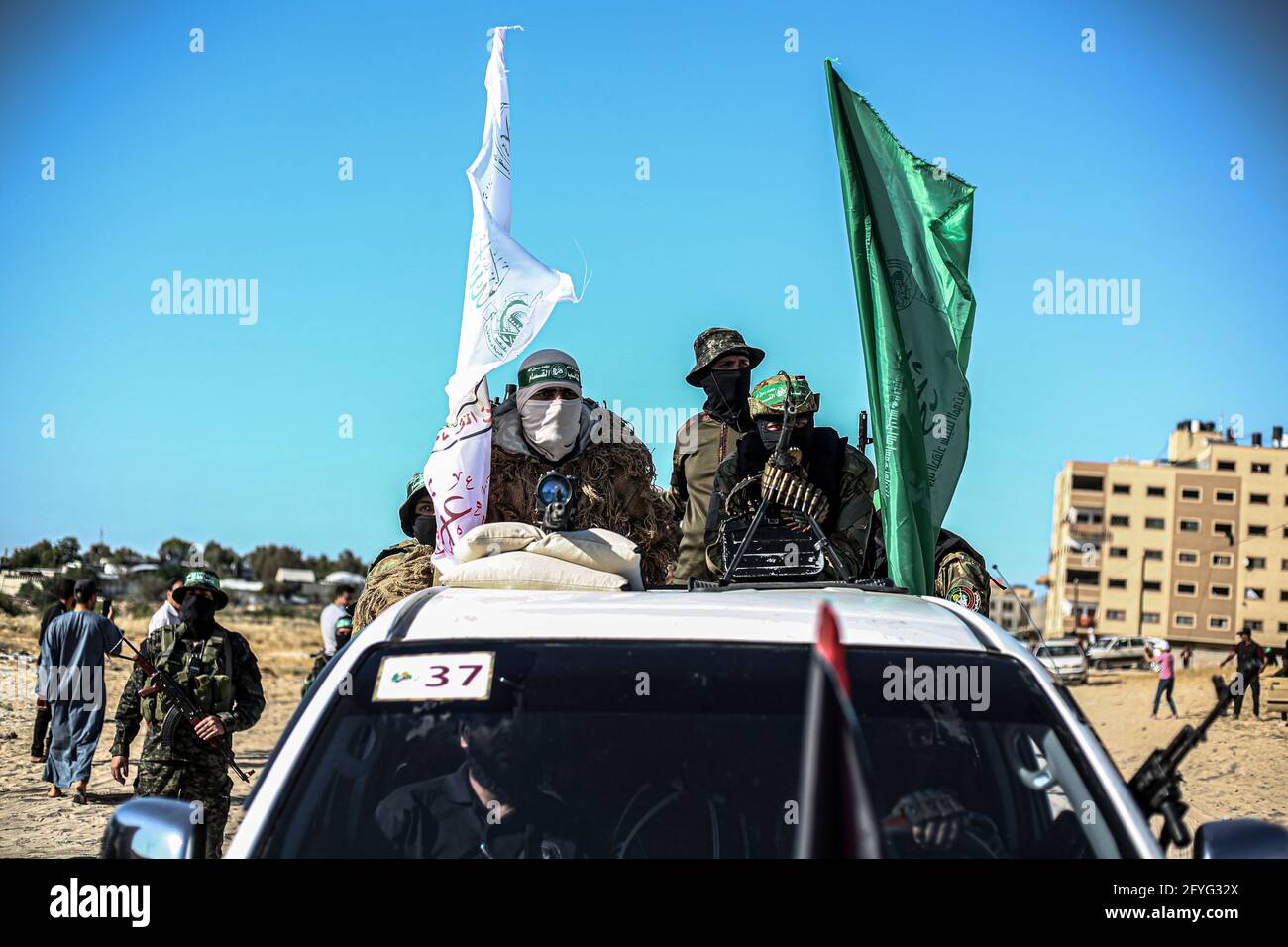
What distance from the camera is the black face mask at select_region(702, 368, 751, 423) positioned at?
6395 millimetres

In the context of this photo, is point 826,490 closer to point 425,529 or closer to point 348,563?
point 425,529

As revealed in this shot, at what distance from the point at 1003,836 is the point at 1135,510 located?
10643 centimetres

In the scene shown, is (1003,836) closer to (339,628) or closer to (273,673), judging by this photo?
(339,628)

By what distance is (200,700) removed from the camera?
28.7 ft

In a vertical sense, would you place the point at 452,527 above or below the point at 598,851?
above

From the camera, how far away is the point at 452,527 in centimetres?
551

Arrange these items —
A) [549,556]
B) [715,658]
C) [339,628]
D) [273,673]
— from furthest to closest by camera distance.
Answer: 1. [273,673]
2. [339,628]
3. [549,556]
4. [715,658]

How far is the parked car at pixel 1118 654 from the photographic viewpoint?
64.2 metres

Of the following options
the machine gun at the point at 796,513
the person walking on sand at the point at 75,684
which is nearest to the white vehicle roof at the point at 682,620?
the machine gun at the point at 796,513

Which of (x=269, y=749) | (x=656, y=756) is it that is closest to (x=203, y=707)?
(x=656, y=756)

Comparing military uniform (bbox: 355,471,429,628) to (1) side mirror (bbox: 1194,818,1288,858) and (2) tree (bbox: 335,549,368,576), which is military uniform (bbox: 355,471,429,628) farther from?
(2) tree (bbox: 335,549,368,576)

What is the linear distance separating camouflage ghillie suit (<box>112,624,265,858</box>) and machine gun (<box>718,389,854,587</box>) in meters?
4.35
